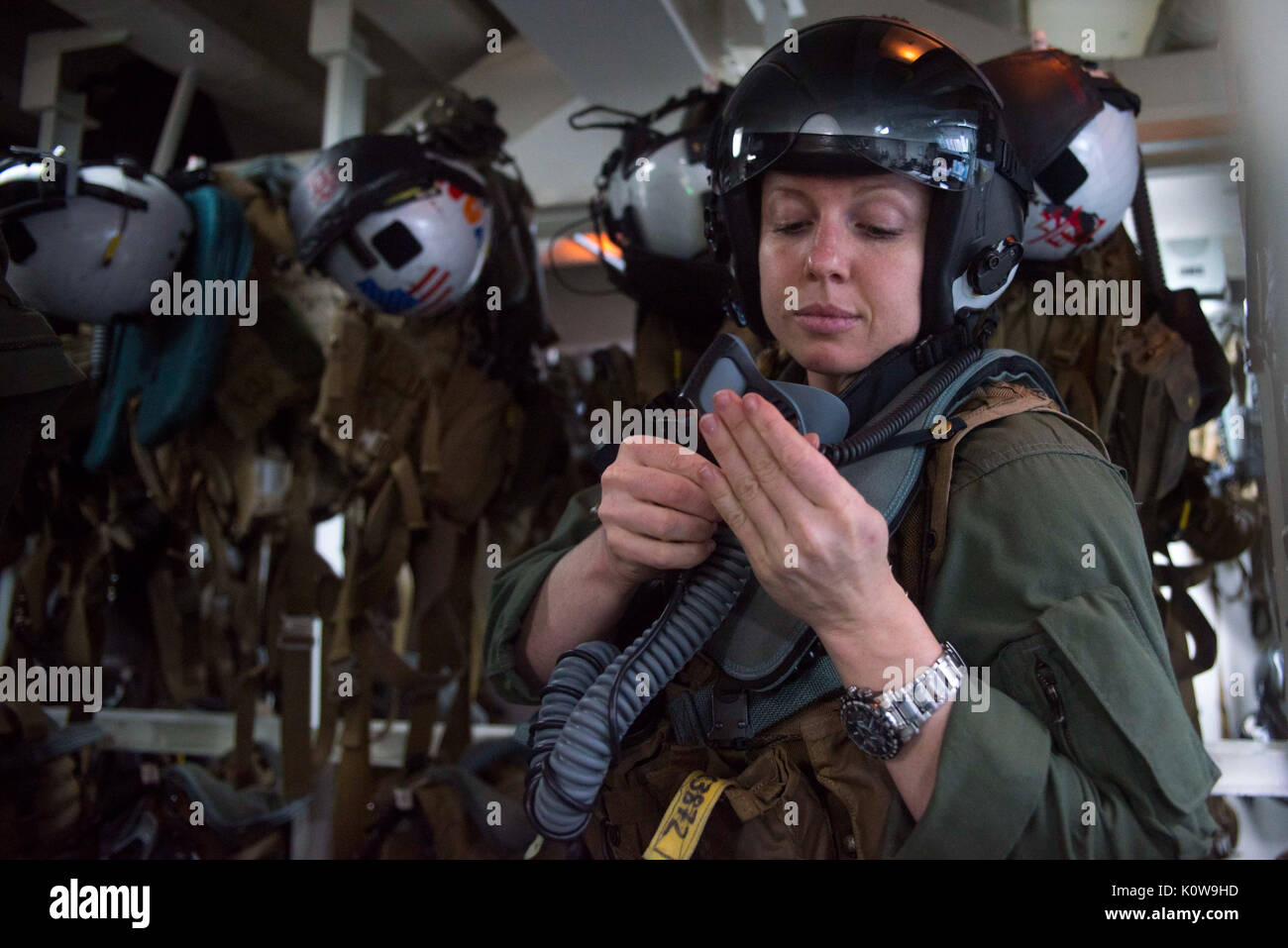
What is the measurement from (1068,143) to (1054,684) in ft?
3.04

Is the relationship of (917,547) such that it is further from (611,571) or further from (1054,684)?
(611,571)

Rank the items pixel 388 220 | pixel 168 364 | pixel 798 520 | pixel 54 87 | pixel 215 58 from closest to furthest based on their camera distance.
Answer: pixel 798 520 < pixel 54 87 < pixel 388 220 < pixel 168 364 < pixel 215 58

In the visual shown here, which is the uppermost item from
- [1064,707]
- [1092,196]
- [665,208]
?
[665,208]

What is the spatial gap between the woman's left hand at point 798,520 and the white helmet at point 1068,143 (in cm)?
84

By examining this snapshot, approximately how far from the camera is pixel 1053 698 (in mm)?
695

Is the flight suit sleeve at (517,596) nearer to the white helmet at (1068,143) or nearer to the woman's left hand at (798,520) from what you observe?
the woman's left hand at (798,520)

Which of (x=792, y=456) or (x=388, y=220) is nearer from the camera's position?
(x=792, y=456)

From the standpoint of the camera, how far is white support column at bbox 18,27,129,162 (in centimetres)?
154

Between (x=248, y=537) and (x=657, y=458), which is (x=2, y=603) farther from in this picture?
(x=657, y=458)

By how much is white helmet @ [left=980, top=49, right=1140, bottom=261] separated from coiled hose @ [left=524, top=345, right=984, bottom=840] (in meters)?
0.61

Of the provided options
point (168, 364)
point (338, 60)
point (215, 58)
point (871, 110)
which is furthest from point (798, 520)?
point (215, 58)

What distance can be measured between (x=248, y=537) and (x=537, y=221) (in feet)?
4.60

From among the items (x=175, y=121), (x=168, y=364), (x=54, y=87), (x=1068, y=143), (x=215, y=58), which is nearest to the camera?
(x=1068, y=143)

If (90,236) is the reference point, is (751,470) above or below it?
below
